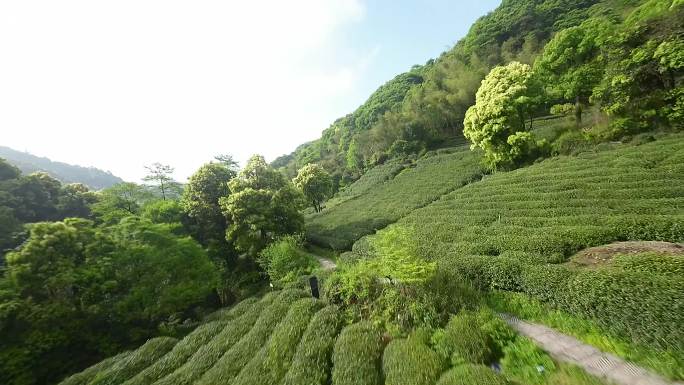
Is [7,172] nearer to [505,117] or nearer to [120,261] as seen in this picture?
[120,261]

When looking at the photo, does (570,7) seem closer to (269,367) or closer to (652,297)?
(652,297)

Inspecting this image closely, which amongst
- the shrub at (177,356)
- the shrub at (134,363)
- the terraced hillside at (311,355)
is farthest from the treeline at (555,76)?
the shrub at (134,363)

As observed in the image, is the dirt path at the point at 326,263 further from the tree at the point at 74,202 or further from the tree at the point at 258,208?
the tree at the point at 74,202

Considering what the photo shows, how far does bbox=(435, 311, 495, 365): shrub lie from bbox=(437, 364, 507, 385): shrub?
811 mm

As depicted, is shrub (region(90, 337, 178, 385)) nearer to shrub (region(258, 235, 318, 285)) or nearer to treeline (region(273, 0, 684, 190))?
shrub (region(258, 235, 318, 285))

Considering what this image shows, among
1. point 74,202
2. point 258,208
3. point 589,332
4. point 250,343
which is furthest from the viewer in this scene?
point 74,202

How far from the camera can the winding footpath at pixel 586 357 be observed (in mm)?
6414

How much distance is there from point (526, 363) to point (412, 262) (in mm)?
4522

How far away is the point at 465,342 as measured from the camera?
26.7 ft

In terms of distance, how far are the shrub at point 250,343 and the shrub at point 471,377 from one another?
7.44m

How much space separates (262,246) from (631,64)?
96.5 ft

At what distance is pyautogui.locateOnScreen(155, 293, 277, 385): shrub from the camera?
10.6m

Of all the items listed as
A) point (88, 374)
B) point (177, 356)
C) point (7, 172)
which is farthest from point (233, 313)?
point (7, 172)

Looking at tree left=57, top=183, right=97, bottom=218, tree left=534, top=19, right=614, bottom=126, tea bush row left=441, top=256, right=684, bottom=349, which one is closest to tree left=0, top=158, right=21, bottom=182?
tree left=57, top=183, right=97, bottom=218
